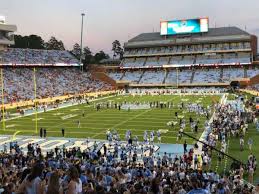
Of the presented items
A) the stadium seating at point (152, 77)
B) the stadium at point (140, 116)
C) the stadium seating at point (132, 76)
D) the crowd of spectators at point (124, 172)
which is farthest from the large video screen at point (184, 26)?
the crowd of spectators at point (124, 172)

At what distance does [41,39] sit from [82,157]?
97398 mm

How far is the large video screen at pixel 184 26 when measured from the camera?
8306cm

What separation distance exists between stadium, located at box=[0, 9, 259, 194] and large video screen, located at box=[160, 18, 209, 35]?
0.21m

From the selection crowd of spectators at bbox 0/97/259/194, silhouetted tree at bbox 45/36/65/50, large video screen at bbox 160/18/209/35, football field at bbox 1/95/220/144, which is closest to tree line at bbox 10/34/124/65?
silhouetted tree at bbox 45/36/65/50

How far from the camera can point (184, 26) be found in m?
83.8

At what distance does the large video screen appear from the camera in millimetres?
83062

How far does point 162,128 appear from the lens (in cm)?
2889

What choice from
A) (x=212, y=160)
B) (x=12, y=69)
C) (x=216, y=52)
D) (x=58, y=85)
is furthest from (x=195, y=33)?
(x=212, y=160)

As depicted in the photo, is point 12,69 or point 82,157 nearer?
point 82,157

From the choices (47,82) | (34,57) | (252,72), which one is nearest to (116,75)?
(34,57)

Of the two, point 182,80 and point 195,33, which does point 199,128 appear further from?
point 195,33

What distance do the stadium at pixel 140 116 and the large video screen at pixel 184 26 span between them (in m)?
0.21

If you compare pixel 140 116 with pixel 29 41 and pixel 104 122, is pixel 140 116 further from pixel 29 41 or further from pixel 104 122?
pixel 29 41

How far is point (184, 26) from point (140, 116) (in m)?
52.3
